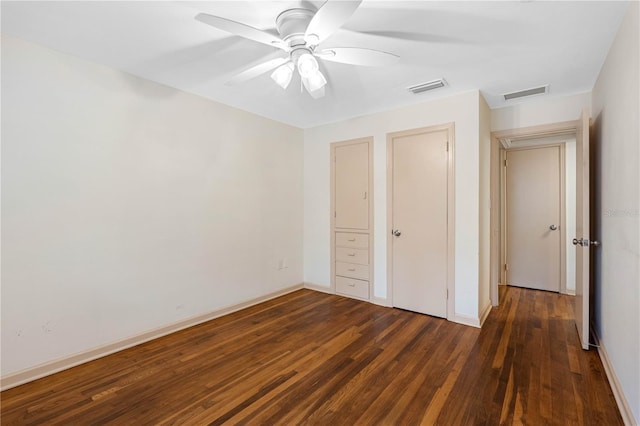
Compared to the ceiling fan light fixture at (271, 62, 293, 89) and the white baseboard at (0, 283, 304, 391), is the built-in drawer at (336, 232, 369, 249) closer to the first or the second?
the white baseboard at (0, 283, 304, 391)

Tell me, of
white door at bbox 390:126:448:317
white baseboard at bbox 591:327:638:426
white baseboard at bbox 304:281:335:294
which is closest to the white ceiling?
white door at bbox 390:126:448:317

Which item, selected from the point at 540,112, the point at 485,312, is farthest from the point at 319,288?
the point at 540,112

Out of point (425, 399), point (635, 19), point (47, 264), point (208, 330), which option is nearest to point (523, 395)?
point (425, 399)

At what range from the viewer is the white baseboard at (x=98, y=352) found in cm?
211

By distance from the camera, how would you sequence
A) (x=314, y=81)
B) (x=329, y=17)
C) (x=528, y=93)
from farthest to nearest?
(x=528, y=93) < (x=314, y=81) < (x=329, y=17)

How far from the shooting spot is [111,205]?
102 inches

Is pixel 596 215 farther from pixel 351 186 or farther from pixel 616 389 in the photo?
pixel 351 186

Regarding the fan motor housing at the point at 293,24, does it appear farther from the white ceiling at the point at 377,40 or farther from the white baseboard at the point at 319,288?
the white baseboard at the point at 319,288

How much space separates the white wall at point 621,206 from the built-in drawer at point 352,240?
7.63ft

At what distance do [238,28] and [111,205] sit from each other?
75.7 inches

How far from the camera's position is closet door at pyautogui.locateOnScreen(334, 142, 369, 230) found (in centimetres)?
398

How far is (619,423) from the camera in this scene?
67.7 inches

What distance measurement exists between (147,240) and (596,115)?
4361 millimetres

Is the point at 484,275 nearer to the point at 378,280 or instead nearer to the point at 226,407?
the point at 378,280
